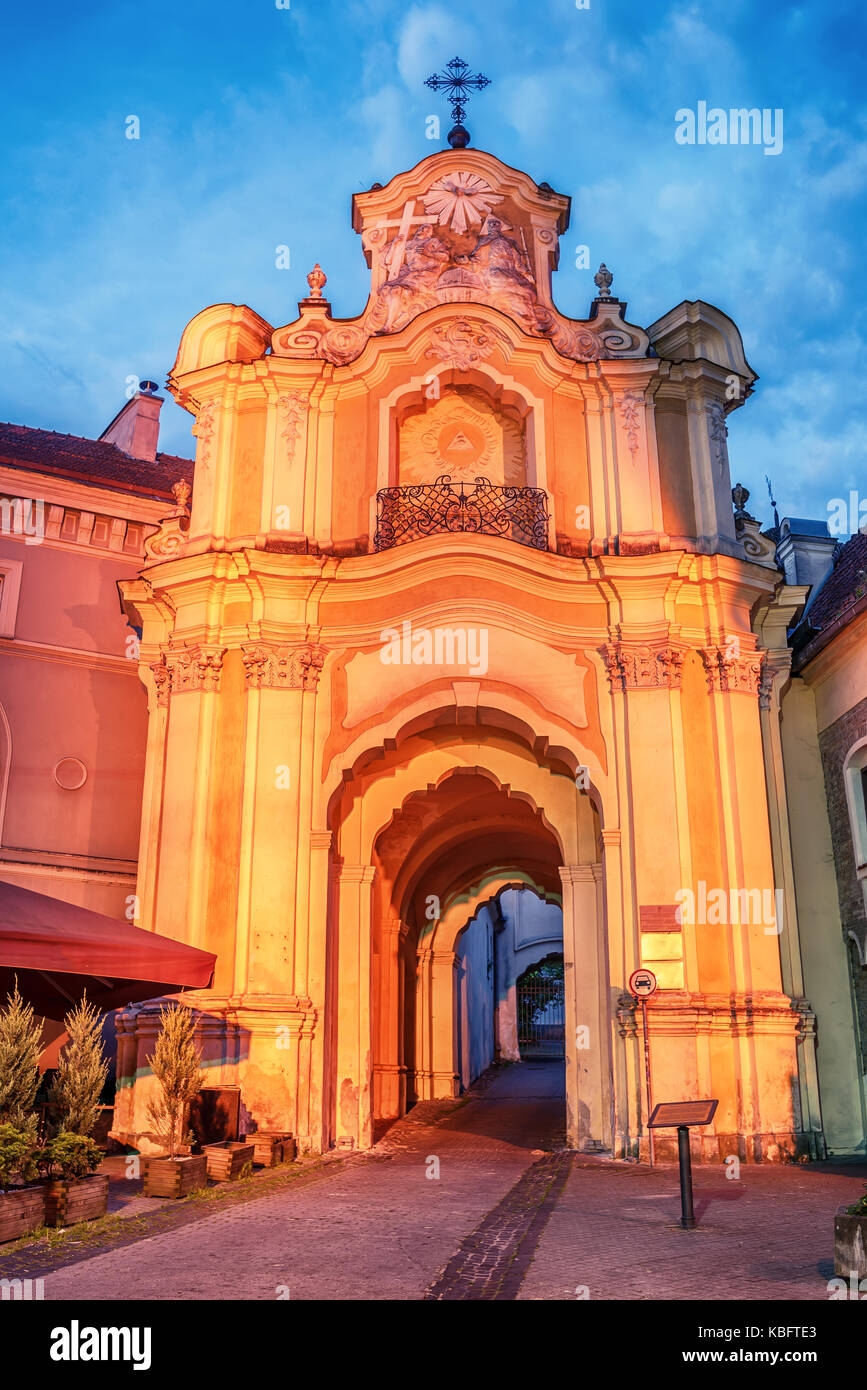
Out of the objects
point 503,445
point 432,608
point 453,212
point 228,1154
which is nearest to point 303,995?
point 228,1154

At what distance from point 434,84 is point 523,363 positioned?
6.01 m

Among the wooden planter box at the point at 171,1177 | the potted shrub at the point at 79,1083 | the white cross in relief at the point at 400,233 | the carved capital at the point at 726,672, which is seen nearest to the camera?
the potted shrub at the point at 79,1083

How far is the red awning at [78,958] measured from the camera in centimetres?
926

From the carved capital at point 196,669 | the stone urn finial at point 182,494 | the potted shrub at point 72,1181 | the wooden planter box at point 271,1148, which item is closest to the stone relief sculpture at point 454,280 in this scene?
the stone urn finial at point 182,494

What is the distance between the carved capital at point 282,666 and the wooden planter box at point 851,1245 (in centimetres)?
1082

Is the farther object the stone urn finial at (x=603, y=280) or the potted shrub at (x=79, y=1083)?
the stone urn finial at (x=603, y=280)

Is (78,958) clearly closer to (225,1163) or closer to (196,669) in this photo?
(225,1163)

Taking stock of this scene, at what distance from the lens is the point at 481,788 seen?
19.8 m

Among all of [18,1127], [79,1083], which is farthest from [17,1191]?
[79,1083]

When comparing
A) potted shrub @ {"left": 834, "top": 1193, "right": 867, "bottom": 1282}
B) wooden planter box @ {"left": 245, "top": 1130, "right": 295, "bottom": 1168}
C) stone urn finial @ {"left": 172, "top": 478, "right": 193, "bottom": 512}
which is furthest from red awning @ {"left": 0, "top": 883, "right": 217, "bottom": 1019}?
stone urn finial @ {"left": 172, "top": 478, "right": 193, "bottom": 512}

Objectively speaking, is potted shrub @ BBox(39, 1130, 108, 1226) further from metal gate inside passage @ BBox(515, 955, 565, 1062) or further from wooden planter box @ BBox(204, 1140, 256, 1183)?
metal gate inside passage @ BBox(515, 955, 565, 1062)

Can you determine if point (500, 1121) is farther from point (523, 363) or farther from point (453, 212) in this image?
point (453, 212)

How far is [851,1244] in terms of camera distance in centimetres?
634

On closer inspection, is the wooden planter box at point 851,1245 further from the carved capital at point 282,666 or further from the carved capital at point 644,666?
the carved capital at point 282,666
